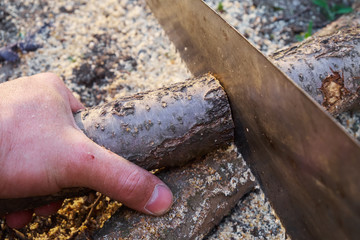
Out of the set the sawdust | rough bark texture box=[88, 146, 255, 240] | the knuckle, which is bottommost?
rough bark texture box=[88, 146, 255, 240]

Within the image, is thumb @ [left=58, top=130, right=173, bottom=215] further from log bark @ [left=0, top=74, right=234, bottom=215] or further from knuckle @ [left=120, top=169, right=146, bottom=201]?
log bark @ [left=0, top=74, right=234, bottom=215]

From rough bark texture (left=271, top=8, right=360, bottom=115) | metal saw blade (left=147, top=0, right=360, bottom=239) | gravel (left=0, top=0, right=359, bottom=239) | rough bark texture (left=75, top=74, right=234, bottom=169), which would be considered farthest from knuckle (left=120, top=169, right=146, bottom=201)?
gravel (left=0, top=0, right=359, bottom=239)

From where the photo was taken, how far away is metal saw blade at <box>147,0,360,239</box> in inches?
50.2

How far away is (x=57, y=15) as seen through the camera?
319cm

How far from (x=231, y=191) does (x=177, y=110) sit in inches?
19.0

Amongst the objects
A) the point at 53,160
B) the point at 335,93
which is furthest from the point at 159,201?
the point at 335,93

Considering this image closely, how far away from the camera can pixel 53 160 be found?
1.56 m

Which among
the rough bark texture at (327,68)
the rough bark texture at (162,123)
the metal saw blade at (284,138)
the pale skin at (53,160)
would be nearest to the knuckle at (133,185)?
the pale skin at (53,160)

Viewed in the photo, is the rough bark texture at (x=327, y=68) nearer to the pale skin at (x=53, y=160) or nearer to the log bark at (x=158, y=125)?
the log bark at (x=158, y=125)

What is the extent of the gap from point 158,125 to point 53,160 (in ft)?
1.56

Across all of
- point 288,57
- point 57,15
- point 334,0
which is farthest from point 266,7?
point 57,15

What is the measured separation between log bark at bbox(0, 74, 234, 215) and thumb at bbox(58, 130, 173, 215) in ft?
0.36

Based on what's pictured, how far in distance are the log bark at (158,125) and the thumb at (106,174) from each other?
0.36 ft

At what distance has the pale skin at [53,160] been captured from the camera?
155 cm
